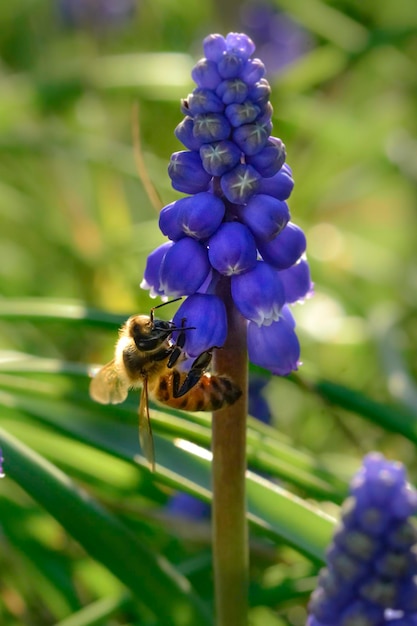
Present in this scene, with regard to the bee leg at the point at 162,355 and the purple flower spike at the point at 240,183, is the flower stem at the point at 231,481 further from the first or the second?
the bee leg at the point at 162,355

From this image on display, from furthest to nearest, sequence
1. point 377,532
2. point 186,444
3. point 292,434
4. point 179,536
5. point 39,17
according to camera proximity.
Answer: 1. point 39,17
2. point 292,434
3. point 179,536
4. point 186,444
5. point 377,532

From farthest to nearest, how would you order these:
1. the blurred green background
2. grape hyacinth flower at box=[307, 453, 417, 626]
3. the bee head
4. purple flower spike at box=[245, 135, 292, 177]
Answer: the blurred green background < the bee head < purple flower spike at box=[245, 135, 292, 177] < grape hyacinth flower at box=[307, 453, 417, 626]

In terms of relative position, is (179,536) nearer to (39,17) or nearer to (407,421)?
(407,421)

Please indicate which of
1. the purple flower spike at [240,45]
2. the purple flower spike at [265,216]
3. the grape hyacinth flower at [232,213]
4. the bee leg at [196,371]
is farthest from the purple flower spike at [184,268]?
the purple flower spike at [240,45]

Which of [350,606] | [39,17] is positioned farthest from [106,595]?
[39,17]

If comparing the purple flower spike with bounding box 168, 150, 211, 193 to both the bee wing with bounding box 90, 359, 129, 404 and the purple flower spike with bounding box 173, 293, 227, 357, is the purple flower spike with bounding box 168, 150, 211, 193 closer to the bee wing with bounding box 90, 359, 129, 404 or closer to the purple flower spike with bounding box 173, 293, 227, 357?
the purple flower spike with bounding box 173, 293, 227, 357

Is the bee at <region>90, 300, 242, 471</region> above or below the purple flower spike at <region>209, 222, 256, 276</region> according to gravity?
below

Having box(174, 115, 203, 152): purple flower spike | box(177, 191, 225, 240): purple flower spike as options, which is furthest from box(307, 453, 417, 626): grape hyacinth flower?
box(174, 115, 203, 152): purple flower spike
